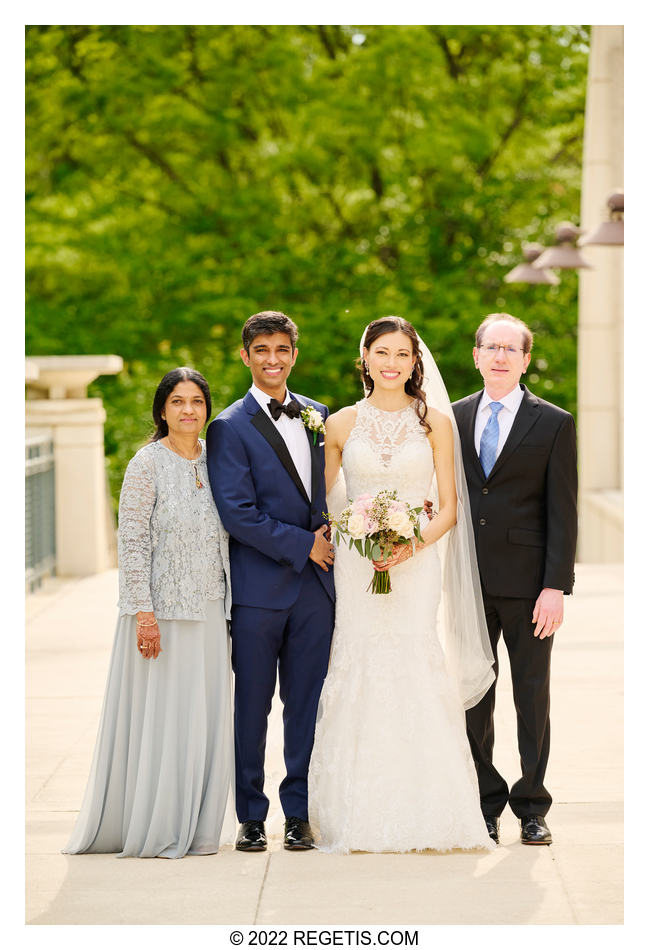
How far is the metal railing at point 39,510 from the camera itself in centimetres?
1152

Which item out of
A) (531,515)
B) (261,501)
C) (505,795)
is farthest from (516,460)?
(505,795)

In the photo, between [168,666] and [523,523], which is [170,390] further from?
[523,523]

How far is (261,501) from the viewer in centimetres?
480

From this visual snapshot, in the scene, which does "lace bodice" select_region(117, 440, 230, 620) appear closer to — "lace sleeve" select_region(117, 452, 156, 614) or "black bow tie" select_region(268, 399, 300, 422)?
"lace sleeve" select_region(117, 452, 156, 614)

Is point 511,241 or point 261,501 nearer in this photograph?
point 261,501

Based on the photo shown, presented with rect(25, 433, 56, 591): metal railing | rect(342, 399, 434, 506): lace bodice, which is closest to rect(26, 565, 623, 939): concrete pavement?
rect(342, 399, 434, 506): lace bodice

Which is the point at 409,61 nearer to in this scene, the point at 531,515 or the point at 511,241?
the point at 511,241

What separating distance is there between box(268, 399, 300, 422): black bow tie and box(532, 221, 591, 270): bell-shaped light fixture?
801cm

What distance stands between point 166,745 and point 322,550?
3.25 feet

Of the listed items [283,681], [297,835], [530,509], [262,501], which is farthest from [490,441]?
[297,835]

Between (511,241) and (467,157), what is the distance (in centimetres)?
159

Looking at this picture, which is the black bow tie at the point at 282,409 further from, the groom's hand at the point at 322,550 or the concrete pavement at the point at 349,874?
the concrete pavement at the point at 349,874

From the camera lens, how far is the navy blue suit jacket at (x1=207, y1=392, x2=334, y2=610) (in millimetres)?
4695

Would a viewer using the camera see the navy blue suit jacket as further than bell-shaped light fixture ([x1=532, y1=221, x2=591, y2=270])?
No
